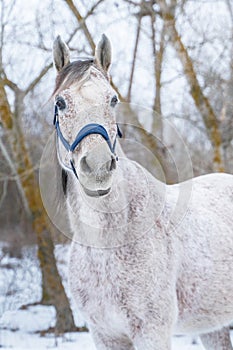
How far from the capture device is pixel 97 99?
2566 mm

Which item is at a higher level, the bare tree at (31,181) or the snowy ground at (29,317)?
the bare tree at (31,181)

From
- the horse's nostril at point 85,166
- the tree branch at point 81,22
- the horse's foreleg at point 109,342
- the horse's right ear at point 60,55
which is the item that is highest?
the tree branch at point 81,22

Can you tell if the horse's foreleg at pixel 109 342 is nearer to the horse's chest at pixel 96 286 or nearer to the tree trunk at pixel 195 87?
the horse's chest at pixel 96 286

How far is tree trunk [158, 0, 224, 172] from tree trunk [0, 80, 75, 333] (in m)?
2.10

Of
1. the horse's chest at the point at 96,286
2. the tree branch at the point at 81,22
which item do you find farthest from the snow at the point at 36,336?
the tree branch at the point at 81,22

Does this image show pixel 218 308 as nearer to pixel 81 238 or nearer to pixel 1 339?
pixel 81 238

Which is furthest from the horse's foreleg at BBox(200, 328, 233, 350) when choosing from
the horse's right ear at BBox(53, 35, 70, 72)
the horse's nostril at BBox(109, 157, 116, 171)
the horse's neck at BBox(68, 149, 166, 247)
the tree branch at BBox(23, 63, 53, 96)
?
the tree branch at BBox(23, 63, 53, 96)

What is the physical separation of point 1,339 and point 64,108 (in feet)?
14.9

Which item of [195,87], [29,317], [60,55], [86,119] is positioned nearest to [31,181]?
[29,317]

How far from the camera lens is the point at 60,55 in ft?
9.34

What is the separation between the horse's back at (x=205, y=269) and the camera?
3090 millimetres

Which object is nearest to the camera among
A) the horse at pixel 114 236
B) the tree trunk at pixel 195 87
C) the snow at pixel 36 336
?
the horse at pixel 114 236

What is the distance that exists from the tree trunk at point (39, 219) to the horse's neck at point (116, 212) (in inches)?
146

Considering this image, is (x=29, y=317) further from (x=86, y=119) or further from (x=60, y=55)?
(x=86, y=119)
